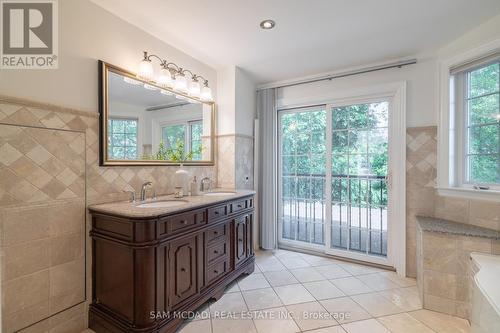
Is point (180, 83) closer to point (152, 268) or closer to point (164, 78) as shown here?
point (164, 78)

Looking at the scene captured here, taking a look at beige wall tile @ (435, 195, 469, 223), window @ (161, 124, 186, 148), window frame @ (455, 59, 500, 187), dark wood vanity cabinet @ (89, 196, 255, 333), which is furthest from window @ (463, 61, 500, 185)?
window @ (161, 124, 186, 148)

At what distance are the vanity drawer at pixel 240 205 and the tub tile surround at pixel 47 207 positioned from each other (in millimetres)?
1072

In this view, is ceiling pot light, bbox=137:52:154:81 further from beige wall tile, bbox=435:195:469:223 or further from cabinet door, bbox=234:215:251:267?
beige wall tile, bbox=435:195:469:223

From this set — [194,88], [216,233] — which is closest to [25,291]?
[216,233]

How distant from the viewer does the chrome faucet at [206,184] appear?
2.65m

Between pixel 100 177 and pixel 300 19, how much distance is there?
2.08 metres

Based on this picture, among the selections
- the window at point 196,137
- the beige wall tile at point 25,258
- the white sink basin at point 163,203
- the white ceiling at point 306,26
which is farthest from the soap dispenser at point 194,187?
the white ceiling at point 306,26

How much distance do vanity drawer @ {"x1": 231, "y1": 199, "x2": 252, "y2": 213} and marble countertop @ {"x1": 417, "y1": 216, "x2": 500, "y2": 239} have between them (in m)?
1.66

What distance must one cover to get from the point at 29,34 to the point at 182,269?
1.92 metres

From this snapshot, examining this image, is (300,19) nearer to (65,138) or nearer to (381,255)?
(65,138)

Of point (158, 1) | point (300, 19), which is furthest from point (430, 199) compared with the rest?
point (158, 1)

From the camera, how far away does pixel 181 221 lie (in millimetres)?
1696

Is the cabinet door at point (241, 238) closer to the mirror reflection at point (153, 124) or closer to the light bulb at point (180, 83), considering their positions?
the mirror reflection at point (153, 124)

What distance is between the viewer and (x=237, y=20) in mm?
1955
